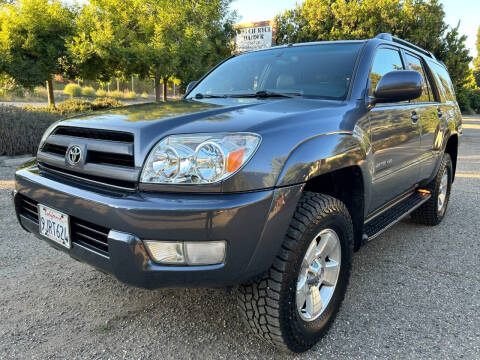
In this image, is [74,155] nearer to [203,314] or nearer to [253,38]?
[203,314]

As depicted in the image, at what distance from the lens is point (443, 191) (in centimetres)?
438

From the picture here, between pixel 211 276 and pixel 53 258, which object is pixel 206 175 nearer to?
pixel 211 276

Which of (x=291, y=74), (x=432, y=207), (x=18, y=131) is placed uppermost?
(x=291, y=74)

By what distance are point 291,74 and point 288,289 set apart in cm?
167

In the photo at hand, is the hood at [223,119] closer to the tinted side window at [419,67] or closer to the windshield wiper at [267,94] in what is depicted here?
the windshield wiper at [267,94]

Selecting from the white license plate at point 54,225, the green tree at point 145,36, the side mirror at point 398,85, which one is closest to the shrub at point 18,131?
the white license plate at point 54,225

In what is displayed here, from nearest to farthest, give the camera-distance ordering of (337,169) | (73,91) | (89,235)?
(89,235)
(337,169)
(73,91)

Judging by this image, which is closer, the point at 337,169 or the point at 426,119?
the point at 337,169

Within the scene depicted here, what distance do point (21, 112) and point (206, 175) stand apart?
7155mm

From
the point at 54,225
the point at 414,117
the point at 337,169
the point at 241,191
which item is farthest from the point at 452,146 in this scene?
the point at 54,225

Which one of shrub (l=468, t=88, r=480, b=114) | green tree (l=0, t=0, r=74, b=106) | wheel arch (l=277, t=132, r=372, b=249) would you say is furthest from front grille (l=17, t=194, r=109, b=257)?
shrub (l=468, t=88, r=480, b=114)

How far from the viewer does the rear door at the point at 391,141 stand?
8.15 ft

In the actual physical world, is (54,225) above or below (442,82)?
below

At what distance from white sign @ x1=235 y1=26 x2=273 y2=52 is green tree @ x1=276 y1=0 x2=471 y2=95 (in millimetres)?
2366
